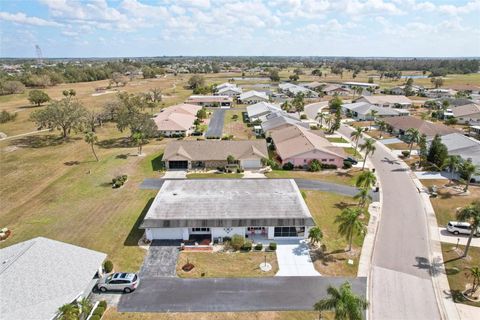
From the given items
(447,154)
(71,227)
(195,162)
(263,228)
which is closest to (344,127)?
(447,154)

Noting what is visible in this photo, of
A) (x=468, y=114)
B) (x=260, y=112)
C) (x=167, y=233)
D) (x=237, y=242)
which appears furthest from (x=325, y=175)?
(x=468, y=114)

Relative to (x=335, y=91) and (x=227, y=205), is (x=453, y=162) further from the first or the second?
(x=335, y=91)

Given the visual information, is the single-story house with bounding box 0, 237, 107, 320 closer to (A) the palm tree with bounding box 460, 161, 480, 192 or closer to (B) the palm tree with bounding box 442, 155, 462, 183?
(A) the palm tree with bounding box 460, 161, 480, 192

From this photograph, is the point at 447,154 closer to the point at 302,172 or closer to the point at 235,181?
the point at 302,172

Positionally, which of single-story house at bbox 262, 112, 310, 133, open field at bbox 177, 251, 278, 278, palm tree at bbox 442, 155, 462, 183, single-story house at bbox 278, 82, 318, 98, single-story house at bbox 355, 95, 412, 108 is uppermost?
single-story house at bbox 278, 82, 318, 98

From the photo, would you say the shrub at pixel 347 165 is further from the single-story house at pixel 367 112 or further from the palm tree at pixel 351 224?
the single-story house at pixel 367 112

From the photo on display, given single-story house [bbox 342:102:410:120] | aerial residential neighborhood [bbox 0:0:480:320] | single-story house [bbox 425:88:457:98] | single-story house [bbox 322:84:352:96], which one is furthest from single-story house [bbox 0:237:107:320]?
single-story house [bbox 425:88:457:98]
